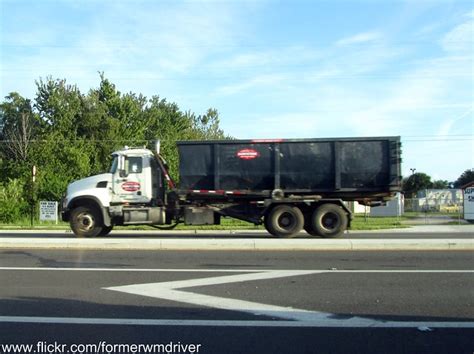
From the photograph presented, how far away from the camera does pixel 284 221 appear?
16.2m

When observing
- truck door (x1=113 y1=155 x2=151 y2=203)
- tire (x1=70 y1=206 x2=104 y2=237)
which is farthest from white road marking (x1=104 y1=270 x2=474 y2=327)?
tire (x1=70 y1=206 x2=104 y2=237)

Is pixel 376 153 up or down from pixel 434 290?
up

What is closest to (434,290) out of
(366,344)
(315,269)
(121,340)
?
(315,269)

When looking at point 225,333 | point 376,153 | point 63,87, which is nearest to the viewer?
point 225,333

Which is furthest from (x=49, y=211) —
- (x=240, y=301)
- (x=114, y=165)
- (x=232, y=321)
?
(x=232, y=321)

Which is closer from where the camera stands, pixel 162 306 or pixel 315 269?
pixel 162 306

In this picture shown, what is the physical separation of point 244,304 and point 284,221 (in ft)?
31.5

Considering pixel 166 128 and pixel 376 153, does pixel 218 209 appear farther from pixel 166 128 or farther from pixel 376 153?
pixel 166 128

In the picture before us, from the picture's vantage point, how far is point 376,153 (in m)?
16.1

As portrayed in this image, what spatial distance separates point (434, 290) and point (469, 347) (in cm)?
268

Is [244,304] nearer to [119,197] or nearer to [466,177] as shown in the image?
[119,197]

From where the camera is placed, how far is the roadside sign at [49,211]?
27062 millimetres

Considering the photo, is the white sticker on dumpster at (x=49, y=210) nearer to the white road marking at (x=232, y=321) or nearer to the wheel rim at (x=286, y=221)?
the wheel rim at (x=286, y=221)

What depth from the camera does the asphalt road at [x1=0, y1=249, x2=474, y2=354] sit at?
5238 mm
